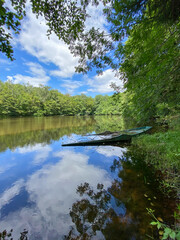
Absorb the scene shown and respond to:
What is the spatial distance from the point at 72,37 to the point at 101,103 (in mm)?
49831

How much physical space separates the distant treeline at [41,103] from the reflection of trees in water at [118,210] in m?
23.7

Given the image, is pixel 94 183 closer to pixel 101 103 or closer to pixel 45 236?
pixel 45 236

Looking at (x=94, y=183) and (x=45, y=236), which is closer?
(x=45, y=236)

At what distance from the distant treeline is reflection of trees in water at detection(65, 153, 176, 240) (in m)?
23.7

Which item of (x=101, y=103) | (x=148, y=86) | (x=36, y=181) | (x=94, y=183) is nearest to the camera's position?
(x=148, y=86)

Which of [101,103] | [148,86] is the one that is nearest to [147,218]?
[148,86]

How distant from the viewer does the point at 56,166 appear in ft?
14.3

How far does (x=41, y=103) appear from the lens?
124 feet

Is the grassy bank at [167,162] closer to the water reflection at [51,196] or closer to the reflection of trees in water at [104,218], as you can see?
the reflection of trees in water at [104,218]

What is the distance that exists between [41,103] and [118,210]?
40612 mm

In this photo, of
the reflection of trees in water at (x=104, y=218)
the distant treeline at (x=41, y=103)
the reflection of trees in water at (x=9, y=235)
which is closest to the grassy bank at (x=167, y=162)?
the reflection of trees in water at (x=104, y=218)

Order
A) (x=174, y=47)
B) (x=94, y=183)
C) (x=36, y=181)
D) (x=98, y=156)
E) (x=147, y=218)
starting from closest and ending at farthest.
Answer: (x=147, y=218) → (x=174, y=47) → (x=94, y=183) → (x=36, y=181) → (x=98, y=156)

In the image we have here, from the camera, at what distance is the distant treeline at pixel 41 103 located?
99.2ft

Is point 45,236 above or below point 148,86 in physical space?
below
